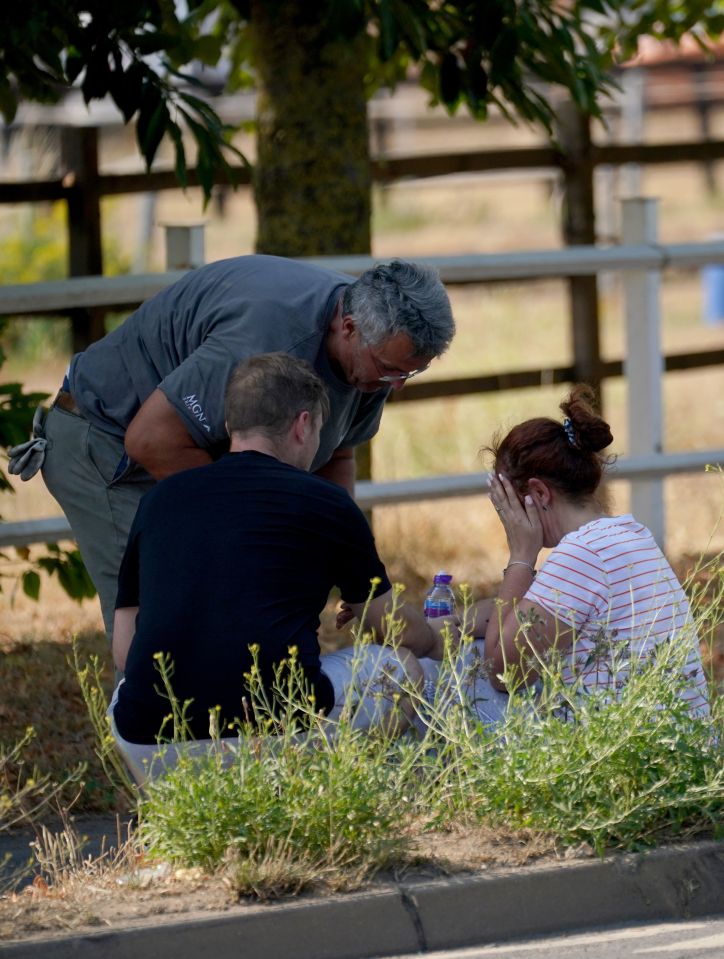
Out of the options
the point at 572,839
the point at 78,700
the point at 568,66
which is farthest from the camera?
the point at 568,66

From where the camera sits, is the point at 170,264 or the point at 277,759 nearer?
the point at 277,759

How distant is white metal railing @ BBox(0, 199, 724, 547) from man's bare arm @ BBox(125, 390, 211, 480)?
75.6 inches

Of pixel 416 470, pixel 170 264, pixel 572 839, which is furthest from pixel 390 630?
pixel 416 470

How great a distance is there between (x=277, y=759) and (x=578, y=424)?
1.21 metres

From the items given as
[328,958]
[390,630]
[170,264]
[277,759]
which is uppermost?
[170,264]

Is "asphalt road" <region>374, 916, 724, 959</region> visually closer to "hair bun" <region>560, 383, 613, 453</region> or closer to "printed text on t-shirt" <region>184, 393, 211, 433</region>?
"hair bun" <region>560, 383, 613, 453</region>

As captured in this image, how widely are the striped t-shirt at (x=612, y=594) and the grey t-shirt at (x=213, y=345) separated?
73 centimetres

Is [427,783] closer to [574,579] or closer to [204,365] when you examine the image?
[574,579]

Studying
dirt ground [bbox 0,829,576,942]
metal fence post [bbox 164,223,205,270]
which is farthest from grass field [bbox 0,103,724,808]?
dirt ground [bbox 0,829,576,942]

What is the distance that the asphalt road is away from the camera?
10.6 feet

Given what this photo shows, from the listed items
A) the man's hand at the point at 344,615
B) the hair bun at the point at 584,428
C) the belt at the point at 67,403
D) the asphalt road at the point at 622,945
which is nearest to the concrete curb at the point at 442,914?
the asphalt road at the point at 622,945

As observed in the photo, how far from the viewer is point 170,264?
6238 millimetres

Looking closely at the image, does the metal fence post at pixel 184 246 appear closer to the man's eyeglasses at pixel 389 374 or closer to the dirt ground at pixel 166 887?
the man's eyeglasses at pixel 389 374

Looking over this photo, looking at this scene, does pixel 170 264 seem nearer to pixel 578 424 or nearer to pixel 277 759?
pixel 578 424
